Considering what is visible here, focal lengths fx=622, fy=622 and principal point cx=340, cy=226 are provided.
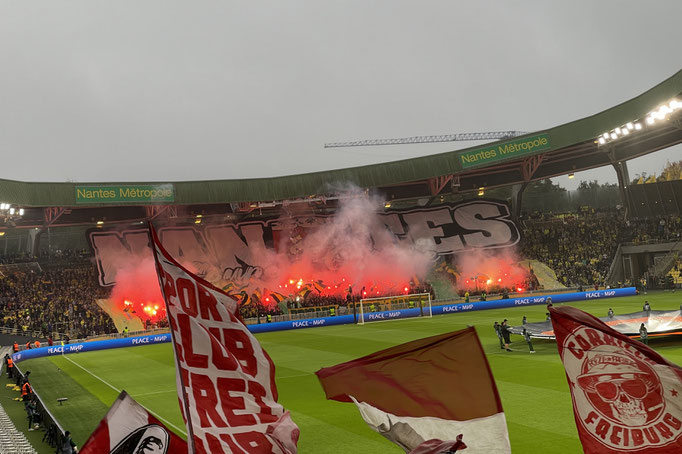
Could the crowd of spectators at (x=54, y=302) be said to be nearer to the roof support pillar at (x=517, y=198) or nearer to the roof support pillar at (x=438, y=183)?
the roof support pillar at (x=438, y=183)

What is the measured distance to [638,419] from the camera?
239 inches

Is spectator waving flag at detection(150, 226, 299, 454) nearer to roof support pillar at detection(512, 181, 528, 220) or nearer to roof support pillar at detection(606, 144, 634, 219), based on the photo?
roof support pillar at detection(606, 144, 634, 219)

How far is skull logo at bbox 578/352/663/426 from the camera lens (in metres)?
6.08

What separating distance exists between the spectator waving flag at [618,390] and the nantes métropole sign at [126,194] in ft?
156

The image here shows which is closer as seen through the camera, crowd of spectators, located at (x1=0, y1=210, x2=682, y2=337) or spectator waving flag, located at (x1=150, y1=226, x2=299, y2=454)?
spectator waving flag, located at (x1=150, y1=226, x2=299, y2=454)

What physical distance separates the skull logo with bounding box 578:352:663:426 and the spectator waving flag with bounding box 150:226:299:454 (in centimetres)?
312

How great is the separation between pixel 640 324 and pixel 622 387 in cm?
2014

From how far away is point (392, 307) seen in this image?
5147 cm

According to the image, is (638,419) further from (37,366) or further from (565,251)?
(565,251)

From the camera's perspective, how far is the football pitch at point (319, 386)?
14.3 meters

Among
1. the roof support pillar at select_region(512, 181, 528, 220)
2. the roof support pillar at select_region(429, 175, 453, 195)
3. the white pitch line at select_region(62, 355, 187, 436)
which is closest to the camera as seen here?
the white pitch line at select_region(62, 355, 187, 436)

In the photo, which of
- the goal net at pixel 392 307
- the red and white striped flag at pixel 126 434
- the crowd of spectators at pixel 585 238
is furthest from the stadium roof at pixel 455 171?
the red and white striped flag at pixel 126 434

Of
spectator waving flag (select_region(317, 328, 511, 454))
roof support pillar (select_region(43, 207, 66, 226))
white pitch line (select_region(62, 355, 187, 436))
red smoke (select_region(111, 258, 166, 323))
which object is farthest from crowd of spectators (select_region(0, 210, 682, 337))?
spectator waving flag (select_region(317, 328, 511, 454))

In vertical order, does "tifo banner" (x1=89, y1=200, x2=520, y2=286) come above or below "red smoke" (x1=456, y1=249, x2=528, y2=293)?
above
